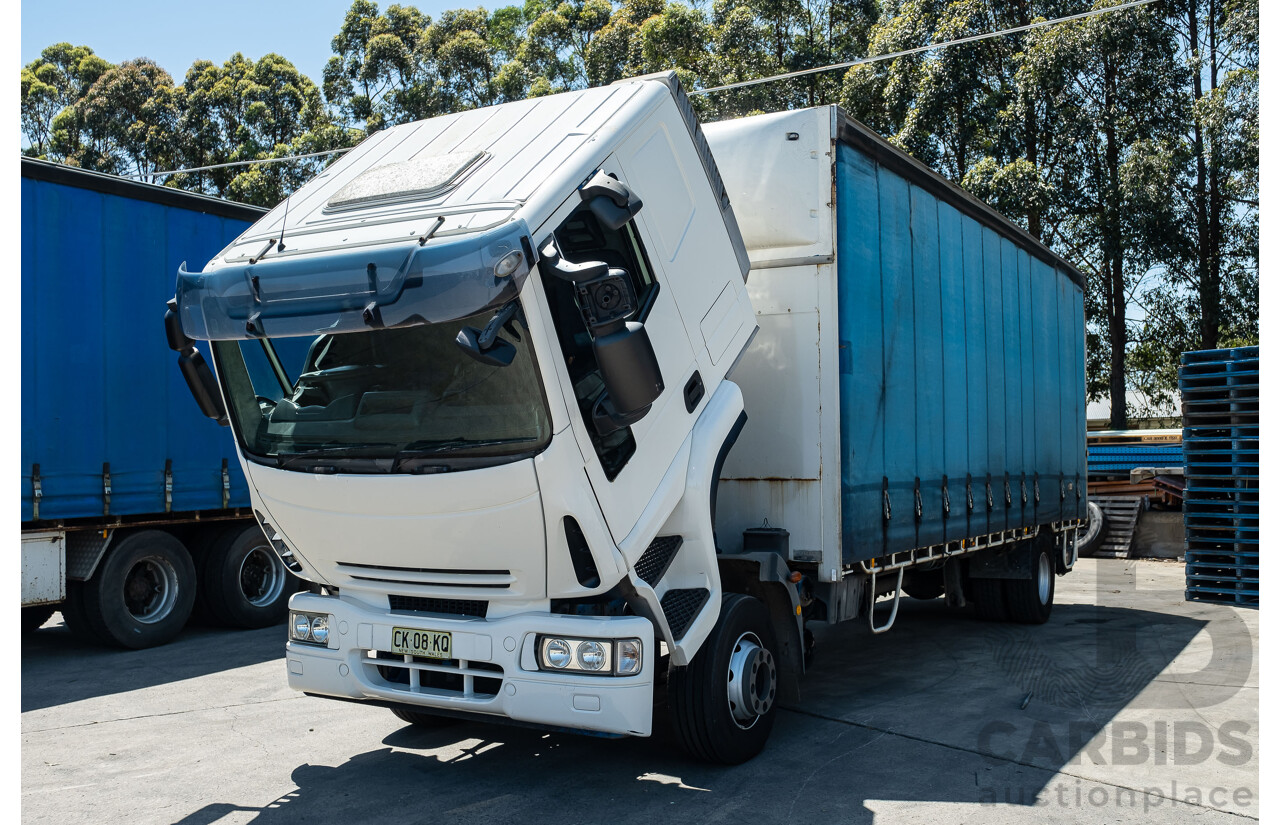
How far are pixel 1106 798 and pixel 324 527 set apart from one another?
161 inches

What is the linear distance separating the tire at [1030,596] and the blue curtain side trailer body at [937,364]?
515 millimetres

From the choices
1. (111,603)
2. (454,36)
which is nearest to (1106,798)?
Result: (111,603)

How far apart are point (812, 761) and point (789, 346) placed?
2446 mm

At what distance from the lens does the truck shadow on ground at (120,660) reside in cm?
786

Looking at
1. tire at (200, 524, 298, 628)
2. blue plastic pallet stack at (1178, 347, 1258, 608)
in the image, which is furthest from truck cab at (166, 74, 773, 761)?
blue plastic pallet stack at (1178, 347, 1258, 608)

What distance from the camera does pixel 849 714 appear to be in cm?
682

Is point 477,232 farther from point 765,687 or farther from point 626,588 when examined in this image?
point 765,687

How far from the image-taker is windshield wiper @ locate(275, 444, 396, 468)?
467 cm

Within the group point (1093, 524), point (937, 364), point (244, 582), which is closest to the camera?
point (937, 364)

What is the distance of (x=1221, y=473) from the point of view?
10.8 m

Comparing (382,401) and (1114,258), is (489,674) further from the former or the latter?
(1114,258)

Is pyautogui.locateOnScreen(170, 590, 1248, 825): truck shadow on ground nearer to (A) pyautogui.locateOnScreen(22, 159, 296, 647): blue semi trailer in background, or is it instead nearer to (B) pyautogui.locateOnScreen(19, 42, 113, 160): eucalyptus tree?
(A) pyautogui.locateOnScreen(22, 159, 296, 647): blue semi trailer in background

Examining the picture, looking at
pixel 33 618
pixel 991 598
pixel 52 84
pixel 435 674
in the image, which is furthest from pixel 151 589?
pixel 52 84

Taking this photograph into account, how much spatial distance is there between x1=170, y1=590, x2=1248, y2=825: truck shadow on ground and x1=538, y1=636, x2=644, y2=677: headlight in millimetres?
782
